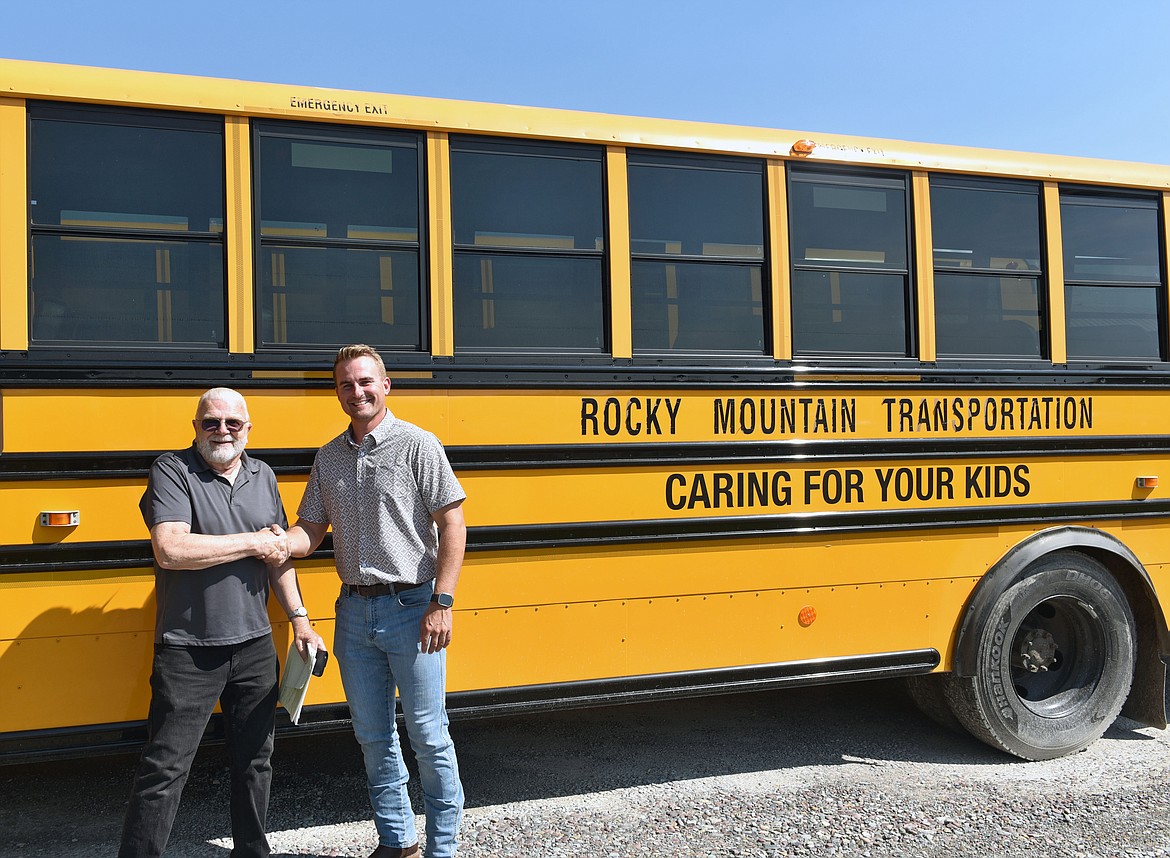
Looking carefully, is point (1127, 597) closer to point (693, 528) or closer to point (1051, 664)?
point (1051, 664)

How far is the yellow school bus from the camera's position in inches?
115

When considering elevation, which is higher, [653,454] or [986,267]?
[986,267]

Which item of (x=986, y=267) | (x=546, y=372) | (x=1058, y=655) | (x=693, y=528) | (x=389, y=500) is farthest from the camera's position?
(x=1058, y=655)

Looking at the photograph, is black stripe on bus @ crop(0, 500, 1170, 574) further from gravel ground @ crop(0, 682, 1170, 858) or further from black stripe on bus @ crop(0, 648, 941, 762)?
gravel ground @ crop(0, 682, 1170, 858)

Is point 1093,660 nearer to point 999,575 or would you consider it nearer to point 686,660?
point 999,575

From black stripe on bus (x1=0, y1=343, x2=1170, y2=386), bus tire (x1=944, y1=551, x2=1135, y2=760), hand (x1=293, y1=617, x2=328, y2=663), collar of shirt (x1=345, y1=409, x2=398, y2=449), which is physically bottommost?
bus tire (x1=944, y1=551, x2=1135, y2=760)

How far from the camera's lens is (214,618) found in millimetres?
2652

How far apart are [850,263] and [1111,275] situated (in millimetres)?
1307

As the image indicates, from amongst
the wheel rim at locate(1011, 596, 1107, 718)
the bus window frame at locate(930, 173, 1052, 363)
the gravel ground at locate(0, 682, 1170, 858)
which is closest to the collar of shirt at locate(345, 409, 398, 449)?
the gravel ground at locate(0, 682, 1170, 858)

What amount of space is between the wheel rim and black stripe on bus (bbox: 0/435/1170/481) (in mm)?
737

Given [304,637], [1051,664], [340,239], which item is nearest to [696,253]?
[340,239]

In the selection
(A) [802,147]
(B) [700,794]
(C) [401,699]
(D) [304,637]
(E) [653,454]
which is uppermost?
(A) [802,147]

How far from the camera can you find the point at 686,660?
137 inches

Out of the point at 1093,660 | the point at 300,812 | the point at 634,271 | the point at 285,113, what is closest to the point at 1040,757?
the point at 1093,660
